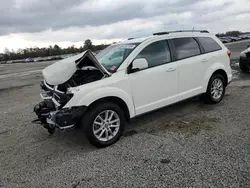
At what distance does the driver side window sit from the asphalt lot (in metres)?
1.28

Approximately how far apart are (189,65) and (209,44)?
1043 mm

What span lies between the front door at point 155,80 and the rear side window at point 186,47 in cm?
28

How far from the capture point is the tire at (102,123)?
4168mm

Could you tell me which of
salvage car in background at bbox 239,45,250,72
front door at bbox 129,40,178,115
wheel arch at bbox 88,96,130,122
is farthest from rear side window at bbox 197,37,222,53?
salvage car in background at bbox 239,45,250,72

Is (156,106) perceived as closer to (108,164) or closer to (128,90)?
(128,90)

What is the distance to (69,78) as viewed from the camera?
4227mm

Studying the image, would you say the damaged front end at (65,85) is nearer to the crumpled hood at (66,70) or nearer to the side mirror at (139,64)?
the crumpled hood at (66,70)

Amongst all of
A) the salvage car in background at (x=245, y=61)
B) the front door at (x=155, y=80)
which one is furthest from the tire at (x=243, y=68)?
the front door at (x=155, y=80)

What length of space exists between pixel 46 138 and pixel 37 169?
132 cm

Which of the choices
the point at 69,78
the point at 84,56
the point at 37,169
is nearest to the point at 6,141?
the point at 37,169

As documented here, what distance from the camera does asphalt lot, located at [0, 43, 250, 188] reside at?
3.29m

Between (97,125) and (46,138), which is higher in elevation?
(97,125)

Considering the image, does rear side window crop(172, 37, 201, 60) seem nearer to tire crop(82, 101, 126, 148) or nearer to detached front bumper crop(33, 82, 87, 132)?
tire crop(82, 101, 126, 148)

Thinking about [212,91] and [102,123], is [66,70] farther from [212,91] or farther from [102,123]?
[212,91]
